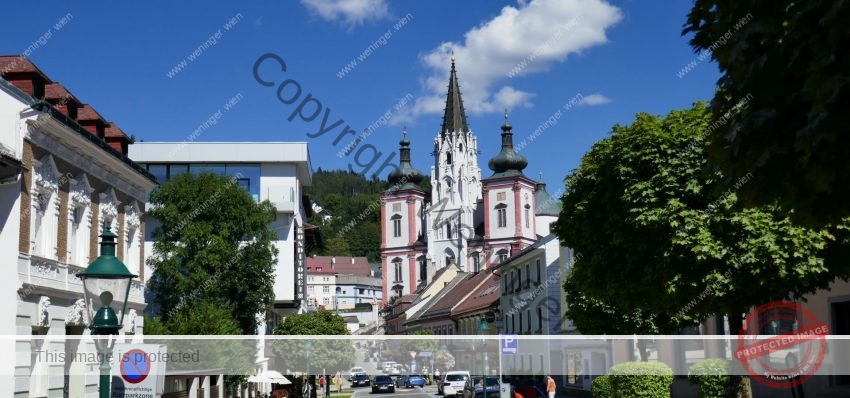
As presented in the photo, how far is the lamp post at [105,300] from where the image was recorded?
9797 mm

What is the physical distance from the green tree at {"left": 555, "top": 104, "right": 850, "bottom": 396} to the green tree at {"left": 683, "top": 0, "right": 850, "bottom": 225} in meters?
11.8

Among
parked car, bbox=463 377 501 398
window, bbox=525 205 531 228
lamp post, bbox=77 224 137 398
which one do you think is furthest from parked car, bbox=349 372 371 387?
lamp post, bbox=77 224 137 398

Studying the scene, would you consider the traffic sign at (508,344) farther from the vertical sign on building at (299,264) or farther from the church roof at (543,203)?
the church roof at (543,203)

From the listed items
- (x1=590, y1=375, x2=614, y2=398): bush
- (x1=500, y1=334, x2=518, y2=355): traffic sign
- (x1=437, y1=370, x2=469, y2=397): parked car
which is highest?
(x1=500, y1=334, x2=518, y2=355): traffic sign

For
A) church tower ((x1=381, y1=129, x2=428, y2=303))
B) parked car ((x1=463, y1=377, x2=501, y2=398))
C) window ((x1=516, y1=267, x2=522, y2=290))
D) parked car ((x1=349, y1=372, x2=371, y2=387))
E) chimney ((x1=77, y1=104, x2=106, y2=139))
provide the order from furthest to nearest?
church tower ((x1=381, y1=129, x2=428, y2=303)) < parked car ((x1=349, y1=372, x2=371, y2=387)) < window ((x1=516, y1=267, x2=522, y2=290)) < parked car ((x1=463, y1=377, x2=501, y2=398)) < chimney ((x1=77, y1=104, x2=106, y2=139))

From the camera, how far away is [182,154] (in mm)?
46938

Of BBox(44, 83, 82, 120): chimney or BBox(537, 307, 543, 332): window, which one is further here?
BBox(537, 307, 543, 332): window

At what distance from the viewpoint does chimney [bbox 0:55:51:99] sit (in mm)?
19609

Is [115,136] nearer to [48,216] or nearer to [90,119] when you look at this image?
[90,119]

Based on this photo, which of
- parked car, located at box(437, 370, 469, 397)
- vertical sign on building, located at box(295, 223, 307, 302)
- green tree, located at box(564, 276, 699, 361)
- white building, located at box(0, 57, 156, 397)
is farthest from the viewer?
vertical sign on building, located at box(295, 223, 307, 302)

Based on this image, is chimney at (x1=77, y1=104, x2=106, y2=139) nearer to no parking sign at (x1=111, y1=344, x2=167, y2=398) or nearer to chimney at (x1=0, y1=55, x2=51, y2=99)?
chimney at (x1=0, y1=55, x2=51, y2=99)

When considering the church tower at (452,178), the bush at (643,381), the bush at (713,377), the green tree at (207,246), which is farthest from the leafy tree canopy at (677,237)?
the church tower at (452,178)

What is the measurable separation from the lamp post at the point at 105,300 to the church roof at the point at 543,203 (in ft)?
411

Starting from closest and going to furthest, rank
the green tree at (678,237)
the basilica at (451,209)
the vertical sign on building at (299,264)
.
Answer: the green tree at (678,237)
the vertical sign on building at (299,264)
the basilica at (451,209)
